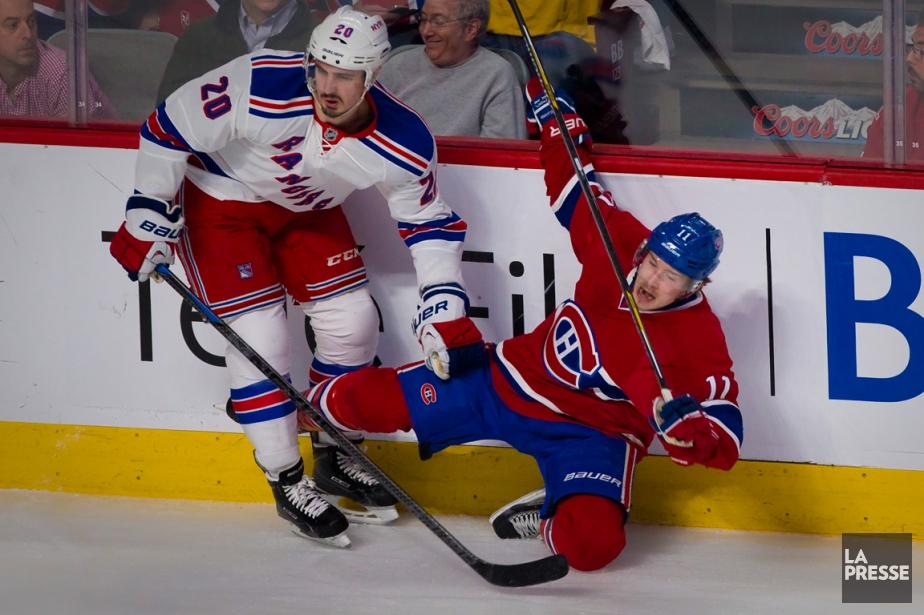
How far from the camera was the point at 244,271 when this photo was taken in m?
3.37

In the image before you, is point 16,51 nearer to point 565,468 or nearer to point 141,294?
point 141,294

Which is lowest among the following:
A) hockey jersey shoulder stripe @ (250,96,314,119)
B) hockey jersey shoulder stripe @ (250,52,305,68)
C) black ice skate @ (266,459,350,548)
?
black ice skate @ (266,459,350,548)

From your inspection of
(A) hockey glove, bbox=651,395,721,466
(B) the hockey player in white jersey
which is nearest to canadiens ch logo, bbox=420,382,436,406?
(B) the hockey player in white jersey

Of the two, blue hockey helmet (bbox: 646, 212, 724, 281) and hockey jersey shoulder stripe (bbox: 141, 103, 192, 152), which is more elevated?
hockey jersey shoulder stripe (bbox: 141, 103, 192, 152)

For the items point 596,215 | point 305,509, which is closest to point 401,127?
point 596,215

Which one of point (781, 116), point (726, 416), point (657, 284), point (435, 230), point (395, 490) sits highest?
point (781, 116)

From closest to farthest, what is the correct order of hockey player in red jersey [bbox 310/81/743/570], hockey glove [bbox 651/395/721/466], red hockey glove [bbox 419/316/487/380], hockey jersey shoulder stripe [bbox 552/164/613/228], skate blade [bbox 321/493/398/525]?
hockey glove [bbox 651/395/721/466] → hockey player in red jersey [bbox 310/81/743/570] → red hockey glove [bbox 419/316/487/380] → hockey jersey shoulder stripe [bbox 552/164/613/228] → skate blade [bbox 321/493/398/525]

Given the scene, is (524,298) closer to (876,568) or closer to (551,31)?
(551,31)

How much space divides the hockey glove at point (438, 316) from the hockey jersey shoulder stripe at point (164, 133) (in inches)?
24.9

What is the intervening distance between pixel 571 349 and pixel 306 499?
2.36ft

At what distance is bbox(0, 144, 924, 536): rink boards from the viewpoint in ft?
11.4

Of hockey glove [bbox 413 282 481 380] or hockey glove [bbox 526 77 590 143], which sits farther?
hockey glove [bbox 526 77 590 143]

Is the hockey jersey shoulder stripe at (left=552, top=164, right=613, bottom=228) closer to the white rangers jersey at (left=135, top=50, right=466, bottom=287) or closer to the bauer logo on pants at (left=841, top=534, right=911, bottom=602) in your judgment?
the white rangers jersey at (left=135, top=50, right=466, bottom=287)

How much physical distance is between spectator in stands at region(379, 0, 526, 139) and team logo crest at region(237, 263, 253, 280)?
0.63 metres
